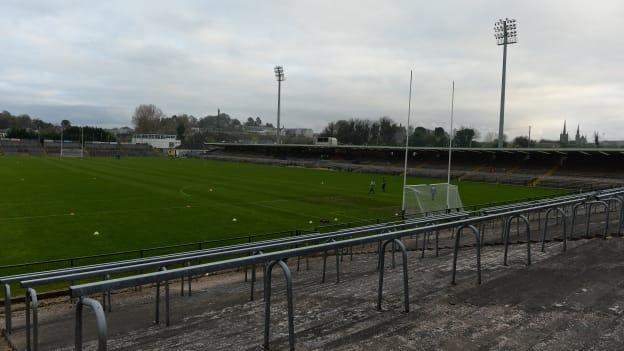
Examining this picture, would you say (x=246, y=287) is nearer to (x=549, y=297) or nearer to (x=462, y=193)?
(x=549, y=297)

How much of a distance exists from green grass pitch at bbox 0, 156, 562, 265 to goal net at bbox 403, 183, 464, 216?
2347 mm

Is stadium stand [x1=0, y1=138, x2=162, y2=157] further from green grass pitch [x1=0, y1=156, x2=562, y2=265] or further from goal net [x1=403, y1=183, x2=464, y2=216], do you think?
goal net [x1=403, y1=183, x2=464, y2=216]

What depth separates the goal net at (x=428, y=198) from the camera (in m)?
28.1

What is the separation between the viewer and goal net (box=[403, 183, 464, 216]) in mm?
28109

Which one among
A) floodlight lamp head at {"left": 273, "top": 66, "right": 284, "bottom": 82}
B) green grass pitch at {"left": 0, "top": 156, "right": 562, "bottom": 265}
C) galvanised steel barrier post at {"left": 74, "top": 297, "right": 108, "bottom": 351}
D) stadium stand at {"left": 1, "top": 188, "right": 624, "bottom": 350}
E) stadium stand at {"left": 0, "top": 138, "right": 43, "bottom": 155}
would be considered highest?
floodlight lamp head at {"left": 273, "top": 66, "right": 284, "bottom": 82}

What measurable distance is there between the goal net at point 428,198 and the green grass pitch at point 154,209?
235cm

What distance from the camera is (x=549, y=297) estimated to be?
255 inches

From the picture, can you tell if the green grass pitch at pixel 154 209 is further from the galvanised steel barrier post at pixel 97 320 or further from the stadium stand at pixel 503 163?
the galvanised steel barrier post at pixel 97 320

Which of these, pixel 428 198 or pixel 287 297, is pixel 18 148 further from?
pixel 287 297

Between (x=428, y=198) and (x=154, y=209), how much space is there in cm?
1685

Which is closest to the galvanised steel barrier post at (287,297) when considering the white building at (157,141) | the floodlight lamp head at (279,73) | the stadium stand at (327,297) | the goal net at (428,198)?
the stadium stand at (327,297)

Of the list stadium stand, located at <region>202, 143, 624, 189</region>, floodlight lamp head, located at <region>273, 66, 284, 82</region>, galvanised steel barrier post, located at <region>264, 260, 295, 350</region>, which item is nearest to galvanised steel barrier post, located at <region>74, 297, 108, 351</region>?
galvanised steel barrier post, located at <region>264, 260, 295, 350</region>

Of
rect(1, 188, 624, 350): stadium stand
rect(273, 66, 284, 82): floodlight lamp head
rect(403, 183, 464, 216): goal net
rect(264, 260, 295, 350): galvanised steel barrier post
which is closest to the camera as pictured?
rect(264, 260, 295, 350): galvanised steel barrier post

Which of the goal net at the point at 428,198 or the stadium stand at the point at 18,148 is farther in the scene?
the stadium stand at the point at 18,148
